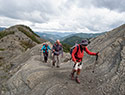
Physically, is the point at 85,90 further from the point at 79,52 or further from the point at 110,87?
the point at 79,52

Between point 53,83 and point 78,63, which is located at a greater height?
point 78,63

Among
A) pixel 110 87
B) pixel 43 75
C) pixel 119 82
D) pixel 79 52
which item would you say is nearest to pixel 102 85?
pixel 110 87

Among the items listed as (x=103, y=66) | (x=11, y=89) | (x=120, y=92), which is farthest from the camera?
(x=11, y=89)

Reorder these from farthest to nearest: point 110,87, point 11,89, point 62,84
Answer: point 11,89 → point 62,84 → point 110,87

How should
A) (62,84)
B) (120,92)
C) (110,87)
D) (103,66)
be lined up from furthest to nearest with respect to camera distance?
(103,66) → (62,84) → (110,87) → (120,92)

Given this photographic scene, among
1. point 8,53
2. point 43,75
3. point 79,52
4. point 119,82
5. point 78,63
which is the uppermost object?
point 79,52

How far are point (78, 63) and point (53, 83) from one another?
10.3 ft

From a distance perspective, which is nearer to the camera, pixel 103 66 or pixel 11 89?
pixel 103 66

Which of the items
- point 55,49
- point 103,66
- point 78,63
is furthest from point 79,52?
point 55,49

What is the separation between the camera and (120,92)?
6938mm

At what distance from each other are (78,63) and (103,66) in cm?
401

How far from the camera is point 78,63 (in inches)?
330

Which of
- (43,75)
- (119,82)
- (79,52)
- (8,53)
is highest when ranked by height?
(79,52)

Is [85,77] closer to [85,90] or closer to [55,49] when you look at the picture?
[85,90]
